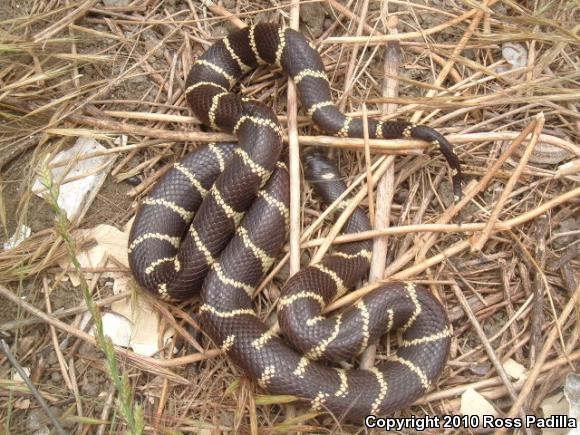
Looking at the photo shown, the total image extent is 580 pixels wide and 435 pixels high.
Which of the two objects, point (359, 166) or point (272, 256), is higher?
point (359, 166)

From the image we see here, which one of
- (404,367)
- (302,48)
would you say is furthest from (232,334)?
(302,48)

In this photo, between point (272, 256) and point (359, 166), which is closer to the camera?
point (272, 256)

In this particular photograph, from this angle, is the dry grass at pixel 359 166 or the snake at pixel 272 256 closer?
the snake at pixel 272 256

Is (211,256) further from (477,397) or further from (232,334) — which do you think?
(477,397)

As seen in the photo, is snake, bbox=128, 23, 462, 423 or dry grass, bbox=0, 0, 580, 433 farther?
dry grass, bbox=0, 0, 580, 433
